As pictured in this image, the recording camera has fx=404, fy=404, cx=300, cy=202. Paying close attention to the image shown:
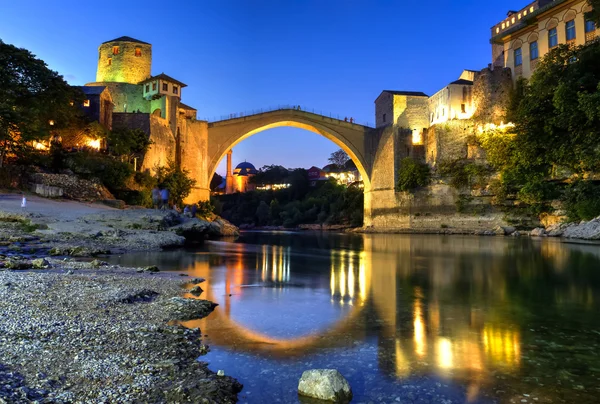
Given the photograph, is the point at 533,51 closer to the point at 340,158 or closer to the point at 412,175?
the point at 412,175

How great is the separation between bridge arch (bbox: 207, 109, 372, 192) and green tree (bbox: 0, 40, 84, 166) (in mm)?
10371

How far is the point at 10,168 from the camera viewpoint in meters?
19.3

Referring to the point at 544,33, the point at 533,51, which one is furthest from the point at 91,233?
the point at 533,51

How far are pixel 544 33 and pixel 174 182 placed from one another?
88.7ft

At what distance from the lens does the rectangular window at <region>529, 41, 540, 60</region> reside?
92.4 ft

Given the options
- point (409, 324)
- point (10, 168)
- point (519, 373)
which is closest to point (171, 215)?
point (10, 168)

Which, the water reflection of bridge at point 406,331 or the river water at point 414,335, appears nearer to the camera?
the river water at point 414,335

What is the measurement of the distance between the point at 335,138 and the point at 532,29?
56.8 ft

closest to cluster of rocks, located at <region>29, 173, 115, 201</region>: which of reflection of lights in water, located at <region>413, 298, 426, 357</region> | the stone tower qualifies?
the stone tower

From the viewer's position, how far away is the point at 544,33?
27.2 meters

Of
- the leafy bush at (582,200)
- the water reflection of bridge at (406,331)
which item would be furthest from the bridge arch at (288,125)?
the water reflection of bridge at (406,331)

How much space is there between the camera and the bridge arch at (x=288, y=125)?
3347cm

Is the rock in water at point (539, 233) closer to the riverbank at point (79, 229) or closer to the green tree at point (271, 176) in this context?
the riverbank at point (79, 229)

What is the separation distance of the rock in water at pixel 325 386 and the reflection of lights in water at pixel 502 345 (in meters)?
1.44
